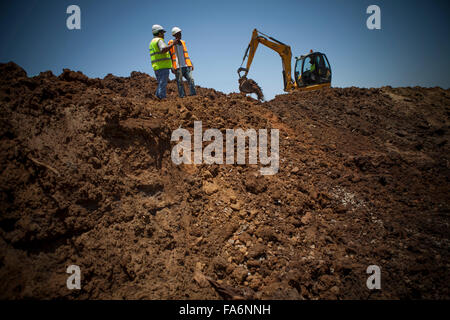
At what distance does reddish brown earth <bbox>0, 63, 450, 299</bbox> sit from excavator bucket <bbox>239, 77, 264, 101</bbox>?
6061 millimetres

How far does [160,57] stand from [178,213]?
3882mm

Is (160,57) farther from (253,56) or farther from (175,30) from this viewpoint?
(253,56)

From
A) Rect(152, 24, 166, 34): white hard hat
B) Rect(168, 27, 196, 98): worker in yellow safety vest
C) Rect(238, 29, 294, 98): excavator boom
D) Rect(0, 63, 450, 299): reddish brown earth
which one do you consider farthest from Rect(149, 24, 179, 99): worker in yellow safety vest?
Rect(238, 29, 294, 98): excavator boom

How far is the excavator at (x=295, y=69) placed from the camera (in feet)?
32.0

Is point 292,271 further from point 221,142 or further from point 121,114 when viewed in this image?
point 121,114

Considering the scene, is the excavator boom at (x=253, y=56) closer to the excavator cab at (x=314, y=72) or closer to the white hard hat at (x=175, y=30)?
the excavator cab at (x=314, y=72)

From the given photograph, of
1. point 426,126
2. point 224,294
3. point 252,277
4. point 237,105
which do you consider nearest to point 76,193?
point 224,294

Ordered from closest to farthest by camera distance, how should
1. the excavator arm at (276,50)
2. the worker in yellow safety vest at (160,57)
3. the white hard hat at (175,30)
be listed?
1. the worker in yellow safety vest at (160,57)
2. the white hard hat at (175,30)
3. the excavator arm at (276,50)

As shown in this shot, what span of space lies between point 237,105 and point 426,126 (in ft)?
19.3

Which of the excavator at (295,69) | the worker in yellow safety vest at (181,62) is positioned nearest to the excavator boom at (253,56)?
the excavator at (295,69)

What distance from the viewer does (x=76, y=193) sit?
260 cm

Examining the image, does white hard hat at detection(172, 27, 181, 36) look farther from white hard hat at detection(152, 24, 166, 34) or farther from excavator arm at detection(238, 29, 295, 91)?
excavator arm at detection(238, 29, 295, 91)

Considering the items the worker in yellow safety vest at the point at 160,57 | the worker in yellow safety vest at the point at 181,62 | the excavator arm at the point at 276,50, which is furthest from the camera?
the excavator arm at the point at 276,50

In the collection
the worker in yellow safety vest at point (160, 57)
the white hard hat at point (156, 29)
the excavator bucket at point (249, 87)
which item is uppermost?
the excavator bucket at point (249, 87)
